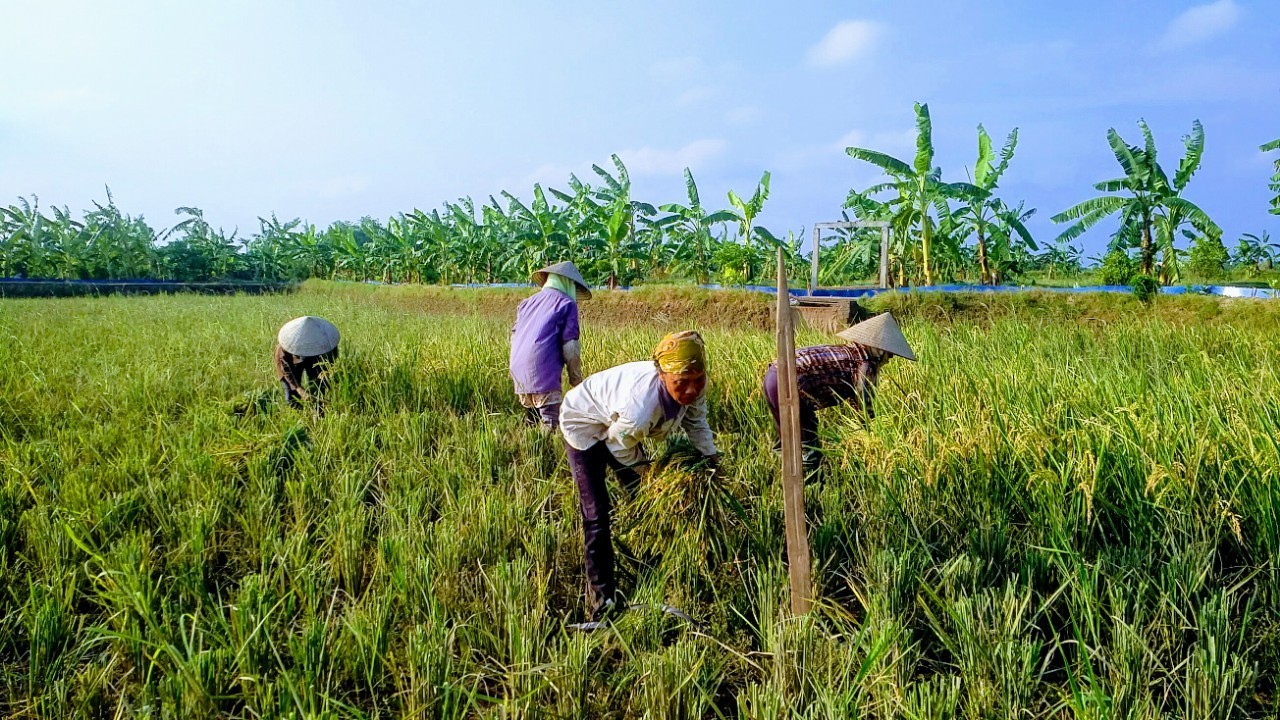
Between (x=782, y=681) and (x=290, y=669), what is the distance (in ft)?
4.19

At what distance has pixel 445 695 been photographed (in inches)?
67.6

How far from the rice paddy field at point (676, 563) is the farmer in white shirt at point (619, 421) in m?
0.13

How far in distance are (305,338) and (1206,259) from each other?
14.2m

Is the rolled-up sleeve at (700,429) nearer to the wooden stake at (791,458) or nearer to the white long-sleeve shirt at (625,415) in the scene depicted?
the white long-sleeve shirt at (625,415)

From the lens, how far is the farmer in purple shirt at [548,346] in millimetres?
3748

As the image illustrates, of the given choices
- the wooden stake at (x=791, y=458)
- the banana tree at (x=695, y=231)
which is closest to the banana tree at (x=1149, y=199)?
the banana tree at (x=695, y=231)

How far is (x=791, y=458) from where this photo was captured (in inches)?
73.0

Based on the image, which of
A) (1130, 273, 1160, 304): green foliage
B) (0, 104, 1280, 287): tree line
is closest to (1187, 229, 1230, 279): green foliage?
(0, 104, 1280, 287): tree line

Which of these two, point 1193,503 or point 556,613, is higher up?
point 1193,503

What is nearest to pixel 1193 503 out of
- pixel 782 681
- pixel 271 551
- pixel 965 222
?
pixel 782 681

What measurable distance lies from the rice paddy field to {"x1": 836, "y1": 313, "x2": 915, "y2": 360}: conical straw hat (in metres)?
0.30

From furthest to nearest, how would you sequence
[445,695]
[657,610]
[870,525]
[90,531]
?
[90,531], [870,525], [657,610], [445,695]

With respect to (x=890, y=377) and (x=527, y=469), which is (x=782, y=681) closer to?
(x=527, y=469)

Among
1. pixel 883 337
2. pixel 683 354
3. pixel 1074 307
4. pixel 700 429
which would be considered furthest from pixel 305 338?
pixel 1074 307
